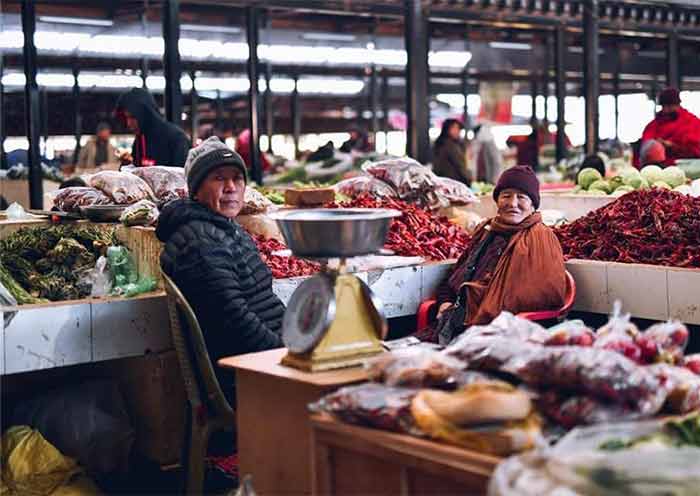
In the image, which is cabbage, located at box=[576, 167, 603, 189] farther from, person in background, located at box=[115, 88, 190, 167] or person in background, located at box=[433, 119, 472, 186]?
person in background, located at box=[433, 119, 472, 186]

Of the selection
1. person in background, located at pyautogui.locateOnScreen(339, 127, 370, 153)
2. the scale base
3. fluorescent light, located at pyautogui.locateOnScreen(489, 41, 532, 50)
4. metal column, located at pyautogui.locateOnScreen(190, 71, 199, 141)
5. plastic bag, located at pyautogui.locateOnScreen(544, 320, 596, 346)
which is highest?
fluorescent light, located at pyautogui.locateOnScreen(489, 41, 532, 50)

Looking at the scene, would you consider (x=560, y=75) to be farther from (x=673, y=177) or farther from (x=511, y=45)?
(x=673, y=177)

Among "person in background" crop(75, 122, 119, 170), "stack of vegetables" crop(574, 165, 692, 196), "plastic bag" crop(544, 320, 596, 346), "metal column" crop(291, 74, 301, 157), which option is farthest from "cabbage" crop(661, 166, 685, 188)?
"metal column" crop(291, 74, 301, 157)

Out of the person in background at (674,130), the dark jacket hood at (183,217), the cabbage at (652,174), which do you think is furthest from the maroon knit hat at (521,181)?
the person in background at (674,130)

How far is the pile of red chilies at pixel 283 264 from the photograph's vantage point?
5.47 metres

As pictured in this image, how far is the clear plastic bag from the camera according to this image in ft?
19.0

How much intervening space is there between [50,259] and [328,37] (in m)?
9.29

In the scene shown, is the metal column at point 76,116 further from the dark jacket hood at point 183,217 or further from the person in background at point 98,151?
the dark jacket hood at point 183,217

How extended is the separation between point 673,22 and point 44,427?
483 inches

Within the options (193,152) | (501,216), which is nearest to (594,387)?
(193,152)

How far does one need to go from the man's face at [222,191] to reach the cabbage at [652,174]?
4060 millimetres

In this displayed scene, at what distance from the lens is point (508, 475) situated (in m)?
2.34

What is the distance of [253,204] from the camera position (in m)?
5.99

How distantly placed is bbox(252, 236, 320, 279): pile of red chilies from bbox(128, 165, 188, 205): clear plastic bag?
506mm
